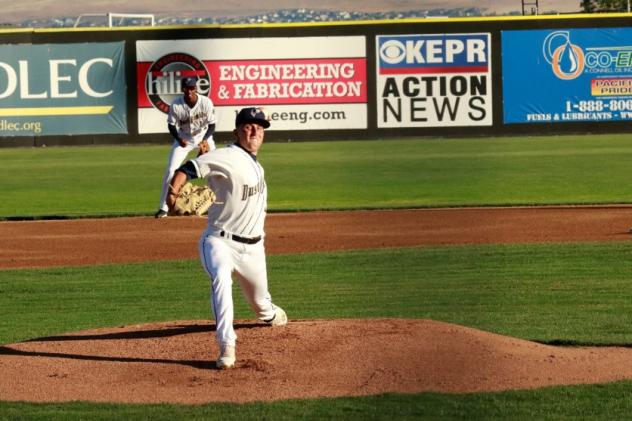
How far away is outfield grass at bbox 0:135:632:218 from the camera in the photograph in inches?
720

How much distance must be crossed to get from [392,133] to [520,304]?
736 inches

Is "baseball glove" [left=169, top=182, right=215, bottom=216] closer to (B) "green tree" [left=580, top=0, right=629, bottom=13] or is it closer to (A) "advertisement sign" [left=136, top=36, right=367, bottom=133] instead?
(A) "advertisement sign" [left=136, top=36, right=367, bottom=133]

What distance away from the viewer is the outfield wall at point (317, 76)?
27734 mm

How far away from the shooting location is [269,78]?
91.5 feet

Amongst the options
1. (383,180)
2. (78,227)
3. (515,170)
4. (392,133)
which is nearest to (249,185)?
(78,227)

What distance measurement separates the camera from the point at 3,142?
91.8 ft

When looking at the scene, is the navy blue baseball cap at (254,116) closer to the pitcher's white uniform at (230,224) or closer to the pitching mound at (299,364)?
the pitcher's white uniform at (230,224)

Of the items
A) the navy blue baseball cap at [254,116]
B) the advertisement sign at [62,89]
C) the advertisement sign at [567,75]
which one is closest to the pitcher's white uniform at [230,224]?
the navy blue baseball cap at [254,116]

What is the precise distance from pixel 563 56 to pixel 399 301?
1923 cm

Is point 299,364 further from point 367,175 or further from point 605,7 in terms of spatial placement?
point 605,7

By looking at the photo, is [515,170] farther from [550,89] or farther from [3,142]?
[3,142]

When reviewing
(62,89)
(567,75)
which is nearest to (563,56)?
(567,75)

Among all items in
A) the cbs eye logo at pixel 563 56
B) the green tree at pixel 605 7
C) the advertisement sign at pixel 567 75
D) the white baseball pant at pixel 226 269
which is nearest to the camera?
the white baseball pant at pixel 226 269

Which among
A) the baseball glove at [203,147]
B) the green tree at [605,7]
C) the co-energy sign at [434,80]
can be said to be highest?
the green tree at [605,7]
